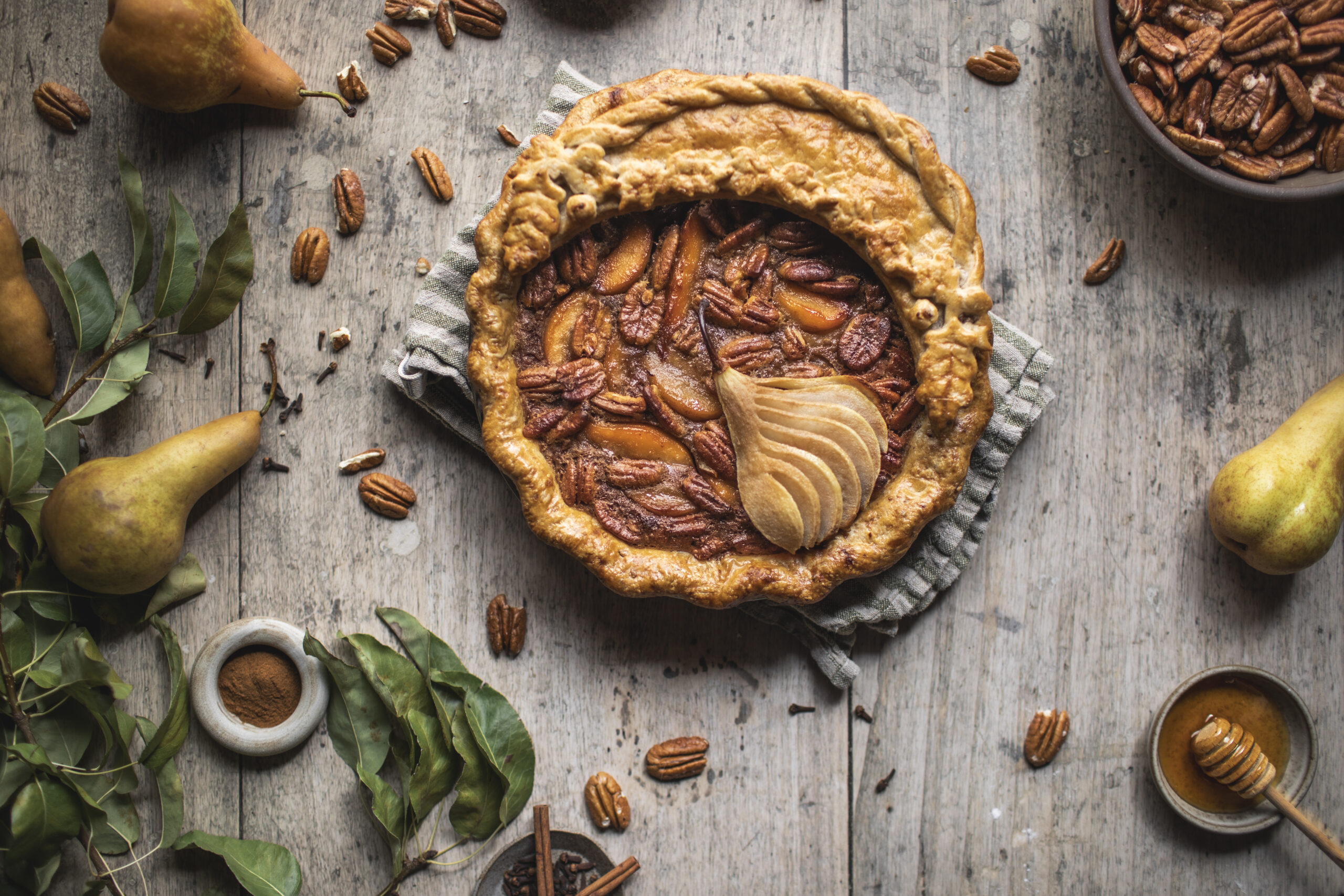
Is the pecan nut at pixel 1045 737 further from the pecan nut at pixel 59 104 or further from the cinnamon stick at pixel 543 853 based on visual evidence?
the pecan nut at pixel 59 104

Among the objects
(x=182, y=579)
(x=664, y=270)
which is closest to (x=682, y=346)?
(x=664, y=270)

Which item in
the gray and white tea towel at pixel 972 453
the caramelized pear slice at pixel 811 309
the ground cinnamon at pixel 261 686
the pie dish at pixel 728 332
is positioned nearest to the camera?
the pie dish at pixel 728 332

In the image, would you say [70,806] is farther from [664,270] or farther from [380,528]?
[664,270]

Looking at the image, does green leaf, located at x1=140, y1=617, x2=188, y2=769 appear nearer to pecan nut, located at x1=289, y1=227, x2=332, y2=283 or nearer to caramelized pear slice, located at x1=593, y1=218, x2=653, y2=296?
pecan nut, located at x1=289, y1=227, x2=332, y2=283

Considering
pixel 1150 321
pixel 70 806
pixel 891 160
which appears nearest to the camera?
pixel 891 160

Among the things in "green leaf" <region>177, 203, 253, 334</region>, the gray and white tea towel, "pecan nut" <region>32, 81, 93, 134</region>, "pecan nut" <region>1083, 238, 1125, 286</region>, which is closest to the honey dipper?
the gray and white tea towel

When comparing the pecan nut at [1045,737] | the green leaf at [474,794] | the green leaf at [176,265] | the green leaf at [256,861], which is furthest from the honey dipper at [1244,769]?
the green leaf at [176,265]
